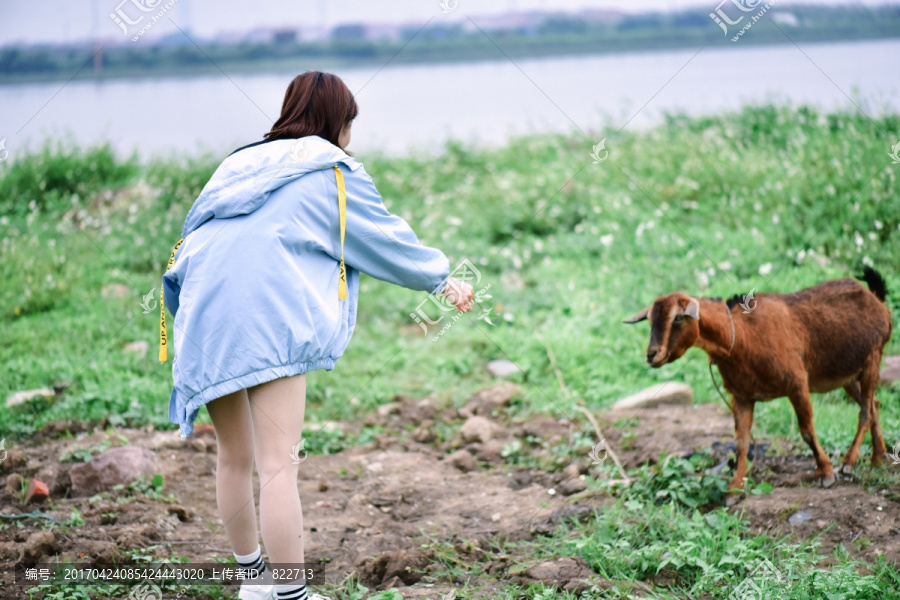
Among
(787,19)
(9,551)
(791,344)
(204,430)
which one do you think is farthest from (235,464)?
(787,19)

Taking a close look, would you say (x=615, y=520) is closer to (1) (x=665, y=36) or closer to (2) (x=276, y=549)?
(2) (x=276, y=549)

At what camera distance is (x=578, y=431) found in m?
4.37

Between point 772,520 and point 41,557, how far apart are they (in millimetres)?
2876

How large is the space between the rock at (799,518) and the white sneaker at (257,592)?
78.7 inches

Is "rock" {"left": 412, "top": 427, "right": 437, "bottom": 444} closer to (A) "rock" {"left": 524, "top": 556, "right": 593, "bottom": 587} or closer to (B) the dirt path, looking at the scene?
(B) the dirt path

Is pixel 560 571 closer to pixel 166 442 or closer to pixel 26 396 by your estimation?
pixel 166 442

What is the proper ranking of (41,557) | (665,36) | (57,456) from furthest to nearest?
(665,36) < (57,456) < (41,557)

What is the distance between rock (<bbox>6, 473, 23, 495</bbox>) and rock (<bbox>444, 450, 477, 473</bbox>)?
6.72 feet

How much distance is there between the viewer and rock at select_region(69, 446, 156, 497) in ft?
12.8

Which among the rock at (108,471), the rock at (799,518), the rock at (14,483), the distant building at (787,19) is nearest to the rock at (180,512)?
the rock at (108,471)

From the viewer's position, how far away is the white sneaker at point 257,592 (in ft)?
9.37

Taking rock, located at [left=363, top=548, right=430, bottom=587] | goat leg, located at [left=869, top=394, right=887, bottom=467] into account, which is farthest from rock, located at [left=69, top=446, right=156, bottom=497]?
goat leg, located at [left=869, top=394, right=887, bottom=467]

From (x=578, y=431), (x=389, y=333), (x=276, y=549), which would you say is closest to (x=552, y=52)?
(x=389, y=333)

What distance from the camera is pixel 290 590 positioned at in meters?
2.62
